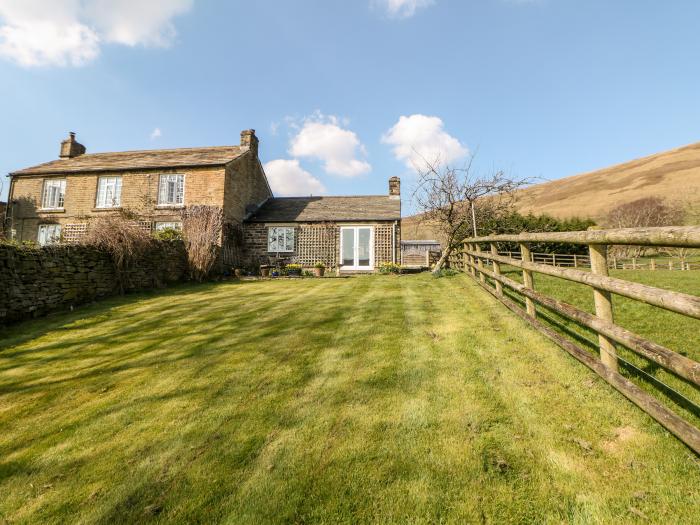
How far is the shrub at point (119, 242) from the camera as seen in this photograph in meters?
10.0

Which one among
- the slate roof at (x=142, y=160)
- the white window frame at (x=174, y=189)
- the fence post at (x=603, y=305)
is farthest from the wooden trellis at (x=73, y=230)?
the fence post at (x=603, y=305)

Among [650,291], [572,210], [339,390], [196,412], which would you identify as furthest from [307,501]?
[572,210]

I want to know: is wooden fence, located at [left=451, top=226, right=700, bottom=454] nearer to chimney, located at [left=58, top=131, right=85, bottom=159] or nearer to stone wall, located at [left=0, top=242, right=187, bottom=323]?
stone wall, located at [left=0, top=242, right=187, bottom=323]

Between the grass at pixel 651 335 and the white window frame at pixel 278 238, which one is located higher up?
the white window frame at pixel 278 238

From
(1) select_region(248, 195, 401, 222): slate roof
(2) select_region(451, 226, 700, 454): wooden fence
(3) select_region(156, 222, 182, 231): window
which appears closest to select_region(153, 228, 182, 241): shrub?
(3) select_region(156, 222, 182, 231): window

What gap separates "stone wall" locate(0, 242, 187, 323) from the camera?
23.4 feet

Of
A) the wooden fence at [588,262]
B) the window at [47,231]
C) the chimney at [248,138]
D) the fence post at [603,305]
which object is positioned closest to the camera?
the fence post at [603,305]

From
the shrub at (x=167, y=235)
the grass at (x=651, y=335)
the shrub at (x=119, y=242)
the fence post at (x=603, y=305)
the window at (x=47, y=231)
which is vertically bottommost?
the grass at (x=651, y=335)

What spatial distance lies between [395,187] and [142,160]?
15.7 metres

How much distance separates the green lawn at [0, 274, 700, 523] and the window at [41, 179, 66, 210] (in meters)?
19.0

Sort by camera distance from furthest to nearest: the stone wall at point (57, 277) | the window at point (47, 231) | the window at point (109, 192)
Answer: the window at point (47, 231) < the window at point (109, 192) < the stone wall at point (57, 277)

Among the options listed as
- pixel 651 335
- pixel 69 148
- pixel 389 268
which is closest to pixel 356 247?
pixel 389 268

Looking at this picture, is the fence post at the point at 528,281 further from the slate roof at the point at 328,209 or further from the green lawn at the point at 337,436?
the slate roof at the point at 328,209

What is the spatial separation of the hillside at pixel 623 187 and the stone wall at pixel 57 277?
38429 millimetres
